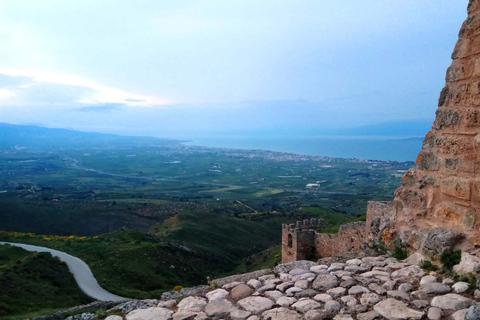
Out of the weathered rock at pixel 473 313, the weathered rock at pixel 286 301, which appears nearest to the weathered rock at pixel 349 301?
the weathered rock at pixel 286 301

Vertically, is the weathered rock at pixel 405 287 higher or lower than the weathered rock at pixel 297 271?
higher

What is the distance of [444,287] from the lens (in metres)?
3.38

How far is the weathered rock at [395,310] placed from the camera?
2910 millimetres

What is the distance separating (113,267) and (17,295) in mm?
7543

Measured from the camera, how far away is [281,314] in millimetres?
3207

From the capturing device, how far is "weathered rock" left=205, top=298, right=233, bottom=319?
3.33 metres

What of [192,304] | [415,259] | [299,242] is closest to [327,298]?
[192,304]

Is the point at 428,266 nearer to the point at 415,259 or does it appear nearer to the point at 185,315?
the point at 415,259

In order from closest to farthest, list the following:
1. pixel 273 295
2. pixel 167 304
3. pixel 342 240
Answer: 1. pixel 273 295
2. pixel 167 304
3. pixel 342 240

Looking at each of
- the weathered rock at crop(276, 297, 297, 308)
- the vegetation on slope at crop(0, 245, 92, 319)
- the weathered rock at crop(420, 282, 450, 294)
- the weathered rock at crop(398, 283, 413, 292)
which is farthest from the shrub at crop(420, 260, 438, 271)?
the vegetation on slope at crop(0, 245, 92, 319)

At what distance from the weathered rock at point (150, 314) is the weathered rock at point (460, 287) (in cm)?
287

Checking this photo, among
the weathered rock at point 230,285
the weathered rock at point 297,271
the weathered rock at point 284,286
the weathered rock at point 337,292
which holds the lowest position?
the weathered rock at point 230,285

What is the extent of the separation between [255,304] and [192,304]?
715 mm

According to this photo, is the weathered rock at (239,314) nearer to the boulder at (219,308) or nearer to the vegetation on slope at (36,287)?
the boulder at (219,308)
